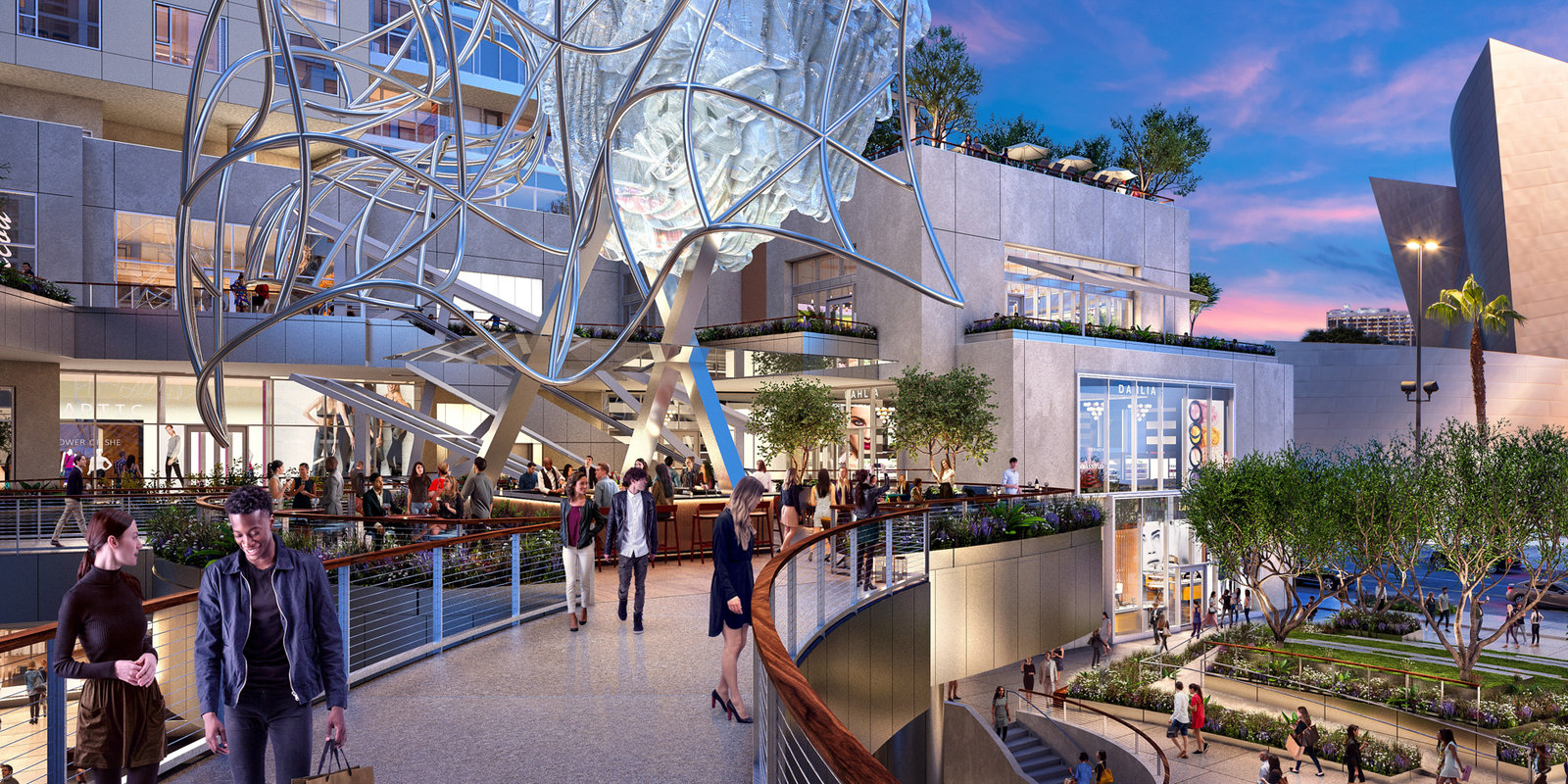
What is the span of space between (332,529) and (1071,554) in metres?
13.4

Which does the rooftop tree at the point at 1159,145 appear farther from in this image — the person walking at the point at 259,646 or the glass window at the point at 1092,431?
the person walking at the point at 259,646

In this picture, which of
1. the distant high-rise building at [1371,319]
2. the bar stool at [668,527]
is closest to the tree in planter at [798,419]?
the bar stool at [668,527]

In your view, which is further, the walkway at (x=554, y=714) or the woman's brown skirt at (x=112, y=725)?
the walkway at (x=554, y=714)

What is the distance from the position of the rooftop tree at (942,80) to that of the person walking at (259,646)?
3706cm

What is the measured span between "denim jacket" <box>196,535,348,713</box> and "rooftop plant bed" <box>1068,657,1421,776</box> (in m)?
22.9

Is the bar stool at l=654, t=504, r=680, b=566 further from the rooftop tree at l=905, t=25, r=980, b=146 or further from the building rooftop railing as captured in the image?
the rooftop tree at l=905, t=25, r=980, b=146

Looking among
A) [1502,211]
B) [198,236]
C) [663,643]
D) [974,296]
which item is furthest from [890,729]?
[1502,211]

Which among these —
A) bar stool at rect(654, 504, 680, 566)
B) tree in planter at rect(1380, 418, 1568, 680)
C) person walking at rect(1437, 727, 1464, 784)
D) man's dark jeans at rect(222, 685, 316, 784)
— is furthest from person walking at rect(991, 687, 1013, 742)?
man's dark jeans at rect(222, 685, 316, 784)

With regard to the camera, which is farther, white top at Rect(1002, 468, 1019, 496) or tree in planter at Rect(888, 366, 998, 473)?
tree in planter at Rect(888, 366, 998, 473)

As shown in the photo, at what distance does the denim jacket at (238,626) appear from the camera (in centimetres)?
398

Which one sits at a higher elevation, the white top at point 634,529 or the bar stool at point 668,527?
the white top at point 634,529

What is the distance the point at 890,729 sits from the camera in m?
12.2

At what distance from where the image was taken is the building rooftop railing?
32.1m

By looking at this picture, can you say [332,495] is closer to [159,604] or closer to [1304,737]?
[159,604]
